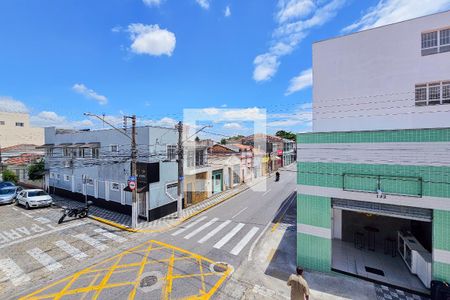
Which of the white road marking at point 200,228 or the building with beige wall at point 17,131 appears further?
the building with beige wall at point 17,131

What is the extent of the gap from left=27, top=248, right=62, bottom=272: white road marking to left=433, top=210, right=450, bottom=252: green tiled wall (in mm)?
14545

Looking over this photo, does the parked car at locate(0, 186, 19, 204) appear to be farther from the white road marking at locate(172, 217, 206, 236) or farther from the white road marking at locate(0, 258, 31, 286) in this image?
the white road marking at locate(172, 217, 206, 236)

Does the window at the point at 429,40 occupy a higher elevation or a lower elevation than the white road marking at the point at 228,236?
higher

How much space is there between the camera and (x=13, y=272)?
9000 mm

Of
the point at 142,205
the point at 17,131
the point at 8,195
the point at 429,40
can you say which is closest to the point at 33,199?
the point at 8,195

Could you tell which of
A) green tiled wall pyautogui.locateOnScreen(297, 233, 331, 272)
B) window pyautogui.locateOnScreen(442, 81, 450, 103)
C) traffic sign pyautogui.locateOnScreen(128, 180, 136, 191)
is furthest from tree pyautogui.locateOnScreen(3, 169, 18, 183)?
window pyautogui.locateOnScreen(442, 81, 450, 103)

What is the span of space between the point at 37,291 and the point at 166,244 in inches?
205

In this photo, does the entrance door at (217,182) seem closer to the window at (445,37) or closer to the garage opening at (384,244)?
the garage opening at (384,244)

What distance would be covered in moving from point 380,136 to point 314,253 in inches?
204

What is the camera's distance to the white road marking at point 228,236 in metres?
11.4

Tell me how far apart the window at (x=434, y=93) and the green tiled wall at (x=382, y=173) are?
18.5 ft

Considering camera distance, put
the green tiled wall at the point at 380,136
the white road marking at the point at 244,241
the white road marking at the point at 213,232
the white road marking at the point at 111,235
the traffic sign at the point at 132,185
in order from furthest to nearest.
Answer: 1. the traffic sign at the point at 132,185
2. the white road marking at the point at 111,235
3. the white road marking at the point at 213,232
4. the white road marking at the point at 244,241
5. the green tiled wall at the point at 380,136

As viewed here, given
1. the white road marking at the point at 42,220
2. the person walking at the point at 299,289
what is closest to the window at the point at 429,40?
the person walking at the point at 299,289

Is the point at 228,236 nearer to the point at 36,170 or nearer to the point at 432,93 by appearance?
the point at 432,93
